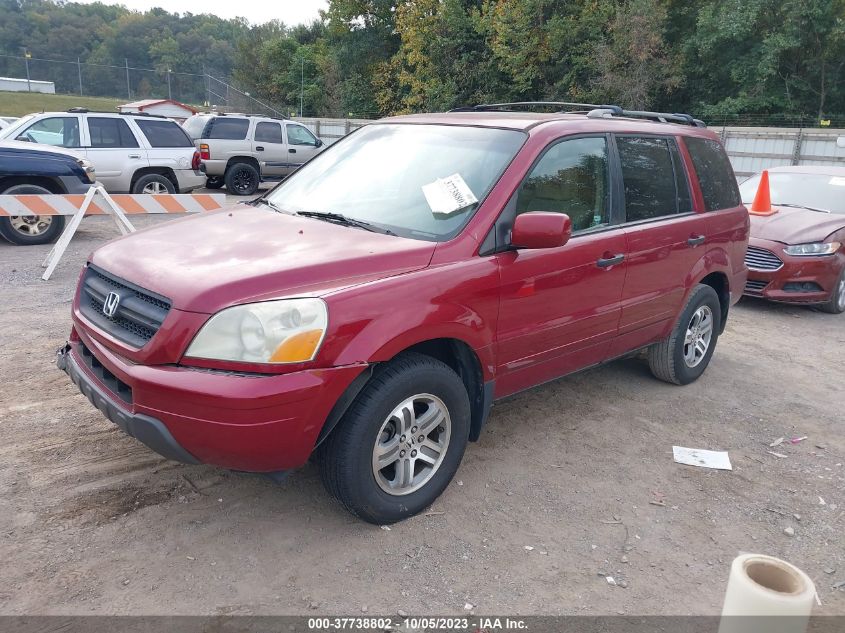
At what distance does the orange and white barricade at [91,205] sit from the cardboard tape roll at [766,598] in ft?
22.0

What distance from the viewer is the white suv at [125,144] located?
1104cm

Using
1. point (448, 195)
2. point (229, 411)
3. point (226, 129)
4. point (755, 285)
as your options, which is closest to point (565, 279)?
point (448, 195)

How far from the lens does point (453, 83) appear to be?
34969 millimetres

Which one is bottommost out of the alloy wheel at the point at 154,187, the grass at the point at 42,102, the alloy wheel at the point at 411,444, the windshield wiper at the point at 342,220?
the alloy wheel at the point at 411,444

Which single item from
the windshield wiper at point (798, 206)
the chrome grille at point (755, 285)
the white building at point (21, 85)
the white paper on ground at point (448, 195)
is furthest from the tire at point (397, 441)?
the white building at point (21, 85)

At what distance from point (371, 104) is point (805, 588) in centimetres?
4385

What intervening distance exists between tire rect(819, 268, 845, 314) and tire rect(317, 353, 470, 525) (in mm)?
6362

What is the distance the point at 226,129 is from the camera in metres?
15.8

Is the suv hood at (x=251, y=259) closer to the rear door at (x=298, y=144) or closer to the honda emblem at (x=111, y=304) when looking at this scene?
the honda emblem at (x=111, y=304)

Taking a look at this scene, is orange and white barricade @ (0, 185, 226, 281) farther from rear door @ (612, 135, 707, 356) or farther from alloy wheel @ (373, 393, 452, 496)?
alloy wheel @ (373, 393, 452, 496)

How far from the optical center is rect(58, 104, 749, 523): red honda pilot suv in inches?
106

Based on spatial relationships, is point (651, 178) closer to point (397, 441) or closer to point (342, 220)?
point (342, 220)

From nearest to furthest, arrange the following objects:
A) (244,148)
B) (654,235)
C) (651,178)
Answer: (654,235)
(651,178)
(244,148)

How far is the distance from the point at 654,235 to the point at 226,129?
13.5 meters
